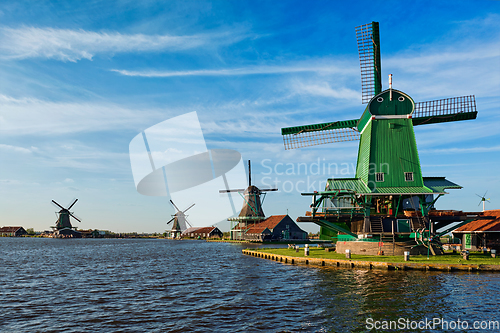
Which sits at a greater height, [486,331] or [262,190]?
[262,190]

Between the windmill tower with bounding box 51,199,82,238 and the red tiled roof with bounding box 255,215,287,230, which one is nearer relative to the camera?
the red tiled roof with bounding box 255,215,287,230

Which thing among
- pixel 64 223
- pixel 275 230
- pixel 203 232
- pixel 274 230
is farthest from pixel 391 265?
pixel 64 223

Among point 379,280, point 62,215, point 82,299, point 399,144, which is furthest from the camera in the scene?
point 62,215

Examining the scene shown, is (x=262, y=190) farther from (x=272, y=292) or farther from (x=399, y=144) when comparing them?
(x=272, y=292)

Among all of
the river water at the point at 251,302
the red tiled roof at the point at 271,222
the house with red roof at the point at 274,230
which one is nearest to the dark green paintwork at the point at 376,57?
the river water at the point at 251,302

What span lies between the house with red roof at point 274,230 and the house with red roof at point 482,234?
58253mm

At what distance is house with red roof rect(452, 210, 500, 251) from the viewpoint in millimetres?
39188

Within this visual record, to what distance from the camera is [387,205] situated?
37.3 metres

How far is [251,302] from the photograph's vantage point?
60.8 ft

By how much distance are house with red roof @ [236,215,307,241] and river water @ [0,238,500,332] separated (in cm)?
7020

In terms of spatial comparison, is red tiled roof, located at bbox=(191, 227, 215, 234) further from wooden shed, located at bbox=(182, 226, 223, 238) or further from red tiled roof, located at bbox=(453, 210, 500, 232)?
red tiled roof, located at bbox=(453, 210, 500, 232)

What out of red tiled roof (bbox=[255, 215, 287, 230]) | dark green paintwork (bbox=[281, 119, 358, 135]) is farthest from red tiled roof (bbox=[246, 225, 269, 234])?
dark green paintwork (bbox=[281, 119, 358, 135])

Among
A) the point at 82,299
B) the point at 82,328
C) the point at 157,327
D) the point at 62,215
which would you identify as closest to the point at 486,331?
the point at 157,327

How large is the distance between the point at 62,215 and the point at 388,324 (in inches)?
6361
